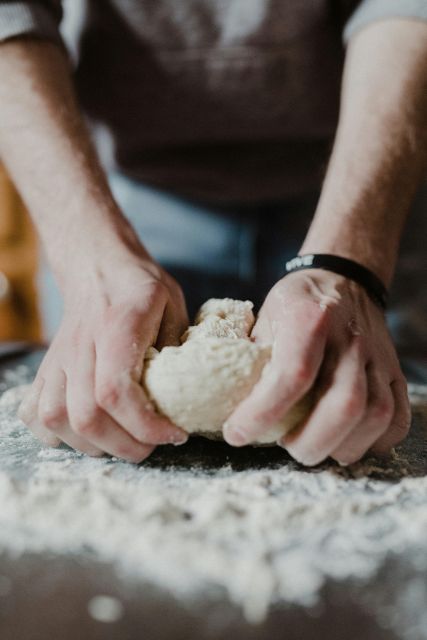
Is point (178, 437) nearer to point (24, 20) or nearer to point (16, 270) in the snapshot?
point (24, 20)

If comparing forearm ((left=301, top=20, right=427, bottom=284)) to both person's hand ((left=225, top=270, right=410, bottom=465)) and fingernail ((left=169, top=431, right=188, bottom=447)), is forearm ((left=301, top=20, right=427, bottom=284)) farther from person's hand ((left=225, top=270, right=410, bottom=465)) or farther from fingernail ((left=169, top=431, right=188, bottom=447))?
fingernail ((left=169, top=431, right=188, bottom=447))

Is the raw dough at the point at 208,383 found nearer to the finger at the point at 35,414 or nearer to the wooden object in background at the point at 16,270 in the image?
the finger at the point at 35,414

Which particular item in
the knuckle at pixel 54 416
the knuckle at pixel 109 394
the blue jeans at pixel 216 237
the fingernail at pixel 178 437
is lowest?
the blue jeans at pixel 216 237

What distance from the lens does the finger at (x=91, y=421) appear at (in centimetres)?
59

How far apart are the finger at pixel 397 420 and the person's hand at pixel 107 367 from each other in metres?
0.20

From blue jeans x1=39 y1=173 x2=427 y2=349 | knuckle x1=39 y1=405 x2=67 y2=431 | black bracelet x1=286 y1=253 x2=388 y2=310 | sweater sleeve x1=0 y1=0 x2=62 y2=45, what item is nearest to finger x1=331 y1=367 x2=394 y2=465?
black bracelet x1=286 y1=253 x2=388 y2=310

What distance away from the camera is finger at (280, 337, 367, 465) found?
0.57 metres

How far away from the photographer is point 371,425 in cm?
60

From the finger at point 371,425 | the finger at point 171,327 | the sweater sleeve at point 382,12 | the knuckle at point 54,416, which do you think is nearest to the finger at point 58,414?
the knuckle at point 54,416

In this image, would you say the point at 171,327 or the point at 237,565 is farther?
the point at 171,327

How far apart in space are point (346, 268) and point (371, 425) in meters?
0.19

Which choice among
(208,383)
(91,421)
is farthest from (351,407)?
(91,421)

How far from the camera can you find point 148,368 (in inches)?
23.9

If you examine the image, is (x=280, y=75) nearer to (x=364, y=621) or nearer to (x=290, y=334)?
(x=290, y=334)
